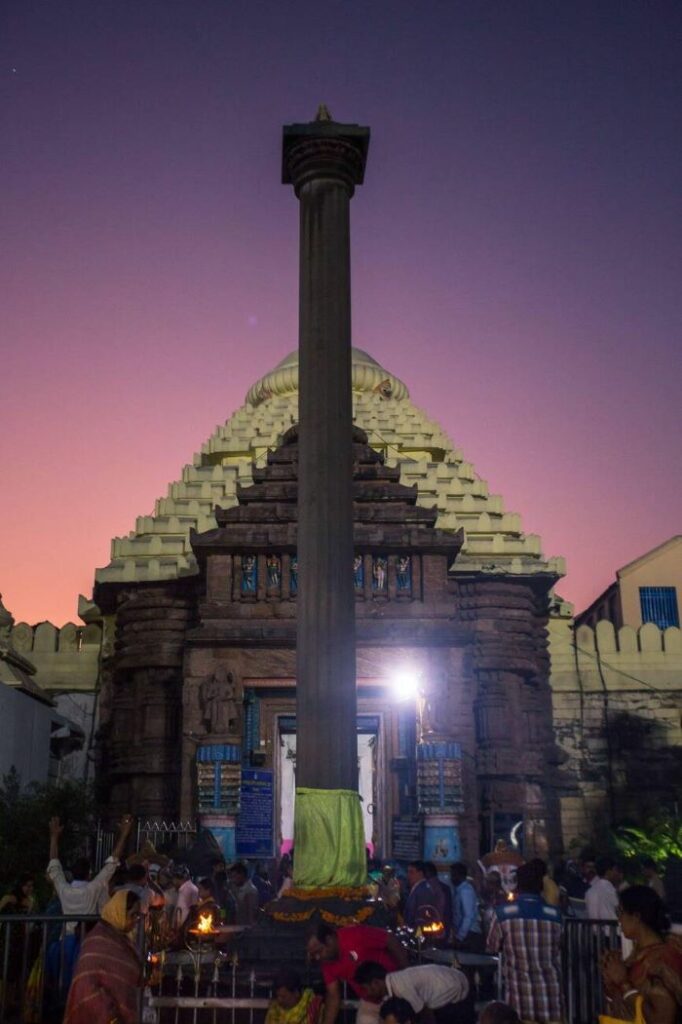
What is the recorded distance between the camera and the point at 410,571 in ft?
70.2

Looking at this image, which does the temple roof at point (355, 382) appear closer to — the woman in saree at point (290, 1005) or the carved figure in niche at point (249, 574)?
the carved figure in niche at point (249, 574)

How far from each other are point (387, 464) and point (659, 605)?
9.25m

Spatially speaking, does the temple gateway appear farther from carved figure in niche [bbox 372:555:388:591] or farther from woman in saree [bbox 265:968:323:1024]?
woman in saree [bbox 265:968:323:1024]

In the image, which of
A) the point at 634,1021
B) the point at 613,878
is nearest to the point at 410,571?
the point at 613,878

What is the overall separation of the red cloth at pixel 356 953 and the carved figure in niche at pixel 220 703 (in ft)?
41.4

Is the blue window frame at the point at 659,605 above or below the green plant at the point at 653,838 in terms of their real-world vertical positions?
above

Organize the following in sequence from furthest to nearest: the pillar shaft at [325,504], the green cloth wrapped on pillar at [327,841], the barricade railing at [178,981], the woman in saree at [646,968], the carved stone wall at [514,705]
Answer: the carved stone wall at [514,705], the pillar shaft at [325,504], the green cloth wrapped on pillar at [327,841], the barricade railing at [178,981], the woman in saree at [646,968]

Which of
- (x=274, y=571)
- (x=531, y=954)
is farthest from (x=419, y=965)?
(x=274, y=571)

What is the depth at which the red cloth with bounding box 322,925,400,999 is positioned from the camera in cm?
689

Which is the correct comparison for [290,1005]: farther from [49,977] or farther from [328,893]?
[328,893]

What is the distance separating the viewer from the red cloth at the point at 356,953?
6895 mm

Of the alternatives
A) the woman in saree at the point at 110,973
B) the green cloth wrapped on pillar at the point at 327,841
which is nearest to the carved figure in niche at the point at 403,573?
the green cloth wrapped on pillar at the point at 327,841

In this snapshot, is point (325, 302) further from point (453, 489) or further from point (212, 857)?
point (453, 489)

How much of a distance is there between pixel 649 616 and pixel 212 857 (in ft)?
58.6
